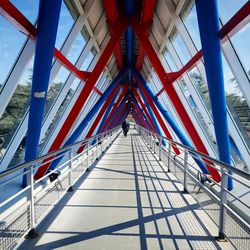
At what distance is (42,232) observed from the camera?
3404 millimetres

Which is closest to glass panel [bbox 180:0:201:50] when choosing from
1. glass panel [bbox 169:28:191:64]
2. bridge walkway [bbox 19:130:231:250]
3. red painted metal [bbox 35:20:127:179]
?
glass panel [bbox 169:28:191:64]

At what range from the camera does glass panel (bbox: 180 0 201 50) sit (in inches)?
247

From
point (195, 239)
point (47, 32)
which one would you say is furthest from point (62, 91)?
point (195, 239)

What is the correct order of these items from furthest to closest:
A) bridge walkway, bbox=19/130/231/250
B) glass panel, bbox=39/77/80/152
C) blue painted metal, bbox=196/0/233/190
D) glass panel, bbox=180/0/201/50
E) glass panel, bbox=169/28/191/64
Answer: glass panel, bbox=39/77/80/152 < glass panel, bbox=169/28/191/64 < glass panel, bbox=180/0/201/50 < blue painted metal, bbox=196/0/233/190 < bridge walkway, bbox=19/130/231/250

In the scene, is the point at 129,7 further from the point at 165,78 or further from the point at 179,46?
the point at 165,78

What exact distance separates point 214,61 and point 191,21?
8.53 ft

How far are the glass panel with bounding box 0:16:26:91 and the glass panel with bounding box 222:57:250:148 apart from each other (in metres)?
4.18

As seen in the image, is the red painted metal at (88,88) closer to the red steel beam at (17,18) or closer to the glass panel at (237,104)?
the red steel beam at (17,18)

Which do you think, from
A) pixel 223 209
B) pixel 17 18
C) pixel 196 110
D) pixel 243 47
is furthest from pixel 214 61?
pixel 196 110

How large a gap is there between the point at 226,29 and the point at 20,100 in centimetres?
463

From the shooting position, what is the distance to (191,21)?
6.52m

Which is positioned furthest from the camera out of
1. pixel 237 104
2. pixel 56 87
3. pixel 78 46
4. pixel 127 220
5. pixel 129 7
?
pixel 78 46

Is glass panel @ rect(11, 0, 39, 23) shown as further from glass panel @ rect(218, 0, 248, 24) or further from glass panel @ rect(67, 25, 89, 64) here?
glass panel @ rect(218, 0, 248, 24)

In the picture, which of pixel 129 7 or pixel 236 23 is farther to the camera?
pixel 129 7
